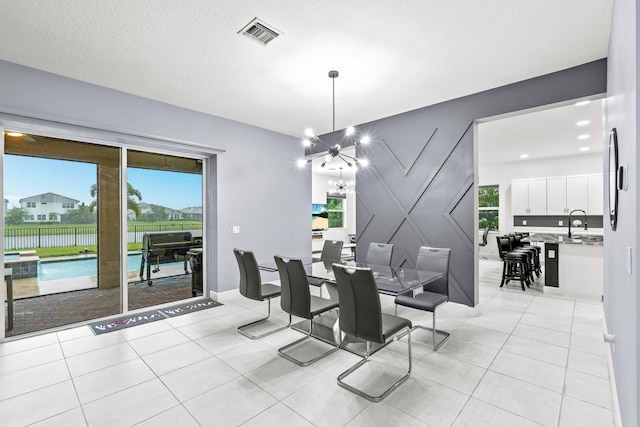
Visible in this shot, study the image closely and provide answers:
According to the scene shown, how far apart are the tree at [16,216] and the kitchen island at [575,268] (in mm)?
7386

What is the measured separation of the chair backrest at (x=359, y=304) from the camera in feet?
7.18

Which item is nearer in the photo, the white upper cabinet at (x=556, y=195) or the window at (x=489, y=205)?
the white upper cabinet at (x=556, y=195)

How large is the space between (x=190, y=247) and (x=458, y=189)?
4.21 metres

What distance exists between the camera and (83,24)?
246 cm

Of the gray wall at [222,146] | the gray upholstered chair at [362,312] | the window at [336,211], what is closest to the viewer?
the gray upholstered chair at [362,312]

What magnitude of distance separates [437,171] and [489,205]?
628 centimetres

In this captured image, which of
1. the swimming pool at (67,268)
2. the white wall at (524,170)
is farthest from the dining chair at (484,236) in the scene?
the swimming pool at (67,268)

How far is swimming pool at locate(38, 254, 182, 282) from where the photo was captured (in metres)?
3.55

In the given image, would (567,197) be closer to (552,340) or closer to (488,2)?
(552,340)

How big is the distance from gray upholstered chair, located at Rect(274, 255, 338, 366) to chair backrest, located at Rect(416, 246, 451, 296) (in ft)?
4.10

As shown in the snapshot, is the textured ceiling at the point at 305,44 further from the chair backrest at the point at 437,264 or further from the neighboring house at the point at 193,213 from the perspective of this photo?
the chair backrest at the point at 437,264

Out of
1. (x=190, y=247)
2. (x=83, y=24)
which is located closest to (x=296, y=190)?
(x=190, y=247)

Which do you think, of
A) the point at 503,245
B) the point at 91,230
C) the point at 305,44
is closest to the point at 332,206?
the point at 503,245

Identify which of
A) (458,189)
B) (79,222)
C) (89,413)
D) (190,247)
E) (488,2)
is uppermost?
(488,2)
